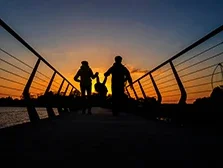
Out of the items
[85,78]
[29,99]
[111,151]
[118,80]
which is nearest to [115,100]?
[118,80]

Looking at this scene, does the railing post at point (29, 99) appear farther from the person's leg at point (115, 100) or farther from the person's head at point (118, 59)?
the person's leg at point (115, 100)

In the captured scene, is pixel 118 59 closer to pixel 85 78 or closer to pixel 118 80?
pixel 118 80

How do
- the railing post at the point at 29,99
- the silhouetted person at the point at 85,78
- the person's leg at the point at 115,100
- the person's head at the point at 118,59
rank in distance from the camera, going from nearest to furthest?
the railing post at the point at 29,99 < the person's head at the point at 118,59 < the person's leg at the point at 115,100 < the silhouetted person at the point at 85,78

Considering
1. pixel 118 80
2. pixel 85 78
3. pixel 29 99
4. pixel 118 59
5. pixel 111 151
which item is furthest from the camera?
pixel 85 78

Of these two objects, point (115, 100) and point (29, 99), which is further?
point (115, 100)

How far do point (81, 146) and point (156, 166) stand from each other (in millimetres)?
1113

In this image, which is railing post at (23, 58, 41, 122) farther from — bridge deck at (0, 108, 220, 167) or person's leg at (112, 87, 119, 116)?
person's leg at (112, 87, 119, 116)

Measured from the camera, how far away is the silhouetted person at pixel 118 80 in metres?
10.6

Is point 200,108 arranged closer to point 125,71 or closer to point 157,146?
point 157,146

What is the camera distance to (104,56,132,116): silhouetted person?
1055cm

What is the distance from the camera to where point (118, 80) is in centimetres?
1070

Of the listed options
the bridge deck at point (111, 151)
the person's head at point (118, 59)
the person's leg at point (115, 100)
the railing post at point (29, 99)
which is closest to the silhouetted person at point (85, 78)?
the person's leg at point (115, 100)

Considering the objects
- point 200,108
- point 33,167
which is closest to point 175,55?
point 200,108

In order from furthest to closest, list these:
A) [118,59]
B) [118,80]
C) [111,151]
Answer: [118,80] < [118,59] < [111,151]
